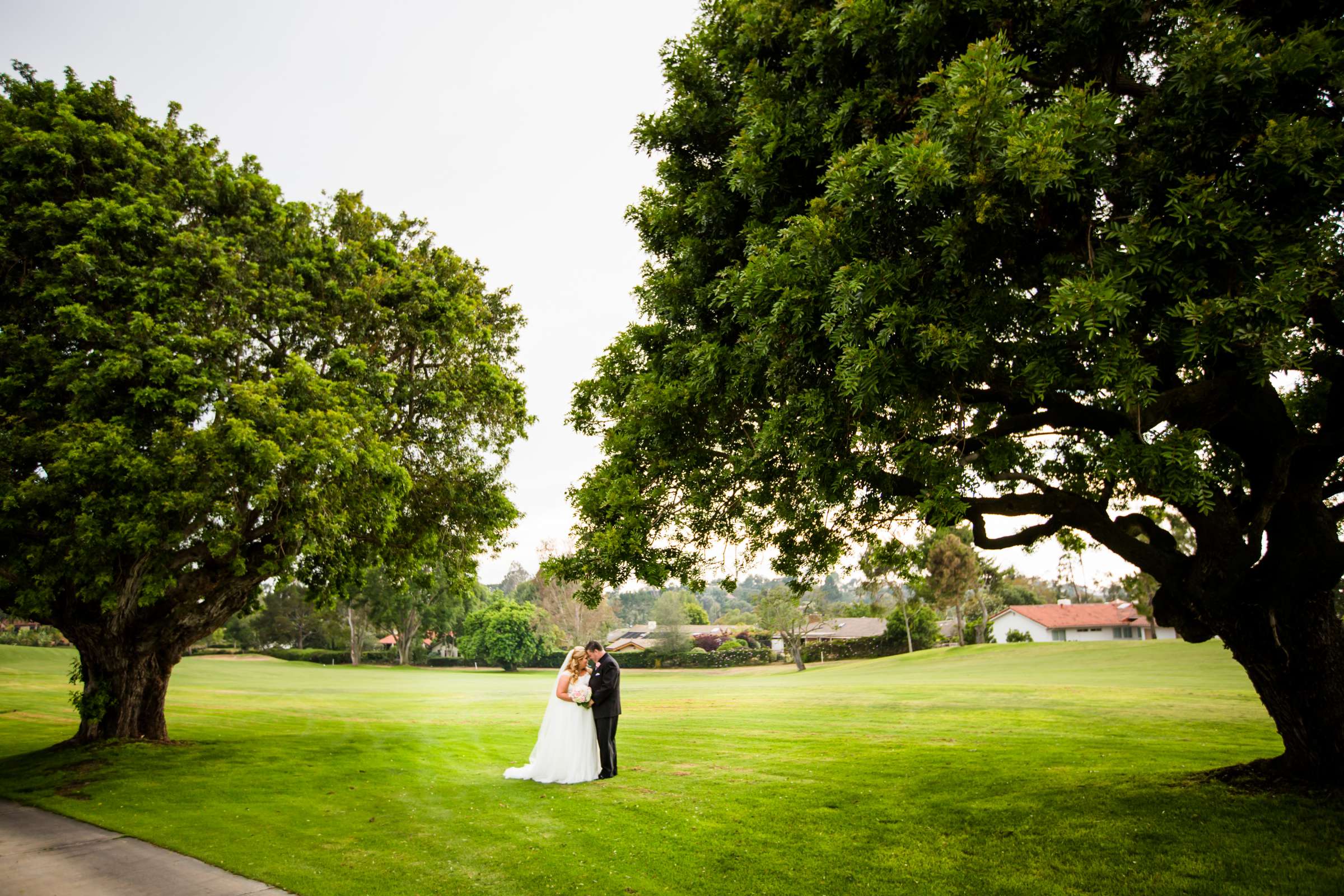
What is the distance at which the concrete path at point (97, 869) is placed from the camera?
7.29m

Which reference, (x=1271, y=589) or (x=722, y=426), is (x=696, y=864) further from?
(x=1271, y=589)

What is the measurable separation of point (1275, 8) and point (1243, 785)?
9.47 meters

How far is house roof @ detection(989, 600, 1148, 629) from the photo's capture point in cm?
8531

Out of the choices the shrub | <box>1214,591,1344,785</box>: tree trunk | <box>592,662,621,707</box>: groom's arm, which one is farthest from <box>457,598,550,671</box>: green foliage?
<box>1214,591,1344,785</box>: tree trunk

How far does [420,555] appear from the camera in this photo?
719 inches

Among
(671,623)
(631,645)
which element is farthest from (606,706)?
(631,645)

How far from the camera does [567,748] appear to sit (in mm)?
12523

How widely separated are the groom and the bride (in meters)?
0.14

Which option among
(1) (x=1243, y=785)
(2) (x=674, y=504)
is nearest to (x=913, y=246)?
(2) (x=674, y=504)

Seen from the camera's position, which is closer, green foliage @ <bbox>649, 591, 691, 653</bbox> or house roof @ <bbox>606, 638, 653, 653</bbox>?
green foliage @ <bbox>649, 591, 691, 653</bbox>

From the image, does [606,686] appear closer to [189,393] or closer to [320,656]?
[189,393]

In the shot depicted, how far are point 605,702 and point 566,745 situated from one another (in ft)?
3.36

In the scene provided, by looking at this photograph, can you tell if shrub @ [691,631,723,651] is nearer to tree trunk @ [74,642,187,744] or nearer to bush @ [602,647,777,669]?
bush @ [602,647,777,669]

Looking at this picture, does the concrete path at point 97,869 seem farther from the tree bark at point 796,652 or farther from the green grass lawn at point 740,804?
the tree bark at point 796,652
